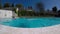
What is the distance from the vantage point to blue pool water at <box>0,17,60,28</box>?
314cm

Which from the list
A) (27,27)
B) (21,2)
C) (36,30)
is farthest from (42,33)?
(21,2)

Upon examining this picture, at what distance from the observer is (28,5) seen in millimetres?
3178

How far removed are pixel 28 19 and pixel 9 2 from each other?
59 cm

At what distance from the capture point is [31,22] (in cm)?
316

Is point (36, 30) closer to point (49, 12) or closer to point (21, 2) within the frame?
point (49, 12)

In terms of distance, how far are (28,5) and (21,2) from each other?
18 cm

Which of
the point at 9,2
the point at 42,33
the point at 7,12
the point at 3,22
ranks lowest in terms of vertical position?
the point at 42,33

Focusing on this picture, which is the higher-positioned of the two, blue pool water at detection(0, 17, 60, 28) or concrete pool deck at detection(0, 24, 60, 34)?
blue pool water at detection(0, 17, 60, 28)

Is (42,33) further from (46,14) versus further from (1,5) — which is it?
(1,5)

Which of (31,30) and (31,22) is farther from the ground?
(31,22)

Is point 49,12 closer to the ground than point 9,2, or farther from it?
closer to the ground

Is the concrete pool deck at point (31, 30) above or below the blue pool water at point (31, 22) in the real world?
below

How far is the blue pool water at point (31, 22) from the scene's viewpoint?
314 cm

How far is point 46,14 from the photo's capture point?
3.19 meters
